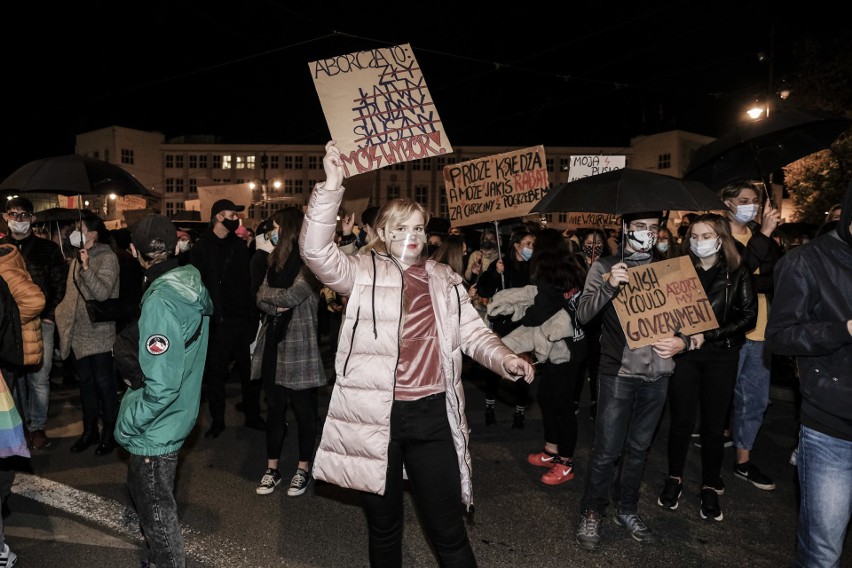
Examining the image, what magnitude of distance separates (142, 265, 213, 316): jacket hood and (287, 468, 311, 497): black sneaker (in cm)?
214

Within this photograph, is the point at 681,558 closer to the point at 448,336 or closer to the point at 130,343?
the point at 448,336

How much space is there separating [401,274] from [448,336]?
16.2 inches

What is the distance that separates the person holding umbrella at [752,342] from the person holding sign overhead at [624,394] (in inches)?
64.5

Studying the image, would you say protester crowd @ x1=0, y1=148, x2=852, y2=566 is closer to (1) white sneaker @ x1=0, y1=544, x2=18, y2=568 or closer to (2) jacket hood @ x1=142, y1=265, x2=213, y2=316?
(2) jacket hood @ x1=142, y1=265, x2=213, y2=316

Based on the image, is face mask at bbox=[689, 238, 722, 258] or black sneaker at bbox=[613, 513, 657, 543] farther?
face mask at bbox=[689, 238, 722, 258]

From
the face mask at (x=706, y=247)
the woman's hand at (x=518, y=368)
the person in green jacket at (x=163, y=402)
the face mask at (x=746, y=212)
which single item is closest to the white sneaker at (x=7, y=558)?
the person in green jacket at (x=163, y=402)

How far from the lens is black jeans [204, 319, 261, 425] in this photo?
6.53 metres

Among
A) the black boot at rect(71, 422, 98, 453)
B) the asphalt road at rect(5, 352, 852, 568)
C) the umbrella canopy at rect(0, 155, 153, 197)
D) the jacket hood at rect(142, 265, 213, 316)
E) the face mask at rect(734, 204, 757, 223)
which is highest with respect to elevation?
the umbrella canopy at rect(0, 155, 153, 197)

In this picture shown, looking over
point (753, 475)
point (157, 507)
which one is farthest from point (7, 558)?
point (753, 475)

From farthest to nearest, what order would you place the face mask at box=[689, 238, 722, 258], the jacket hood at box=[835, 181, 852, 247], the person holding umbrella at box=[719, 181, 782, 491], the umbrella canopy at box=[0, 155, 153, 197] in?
the umbrella canopy at box=[0, 155, 153, 197] < the person holding umbrella at box=[719, 181, 782, 491] < the face mask at box=[689, 238, 722, 258] < the jacket hood at box=[835, 181, 852, 247]

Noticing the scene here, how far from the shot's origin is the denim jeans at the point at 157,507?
3.23 metres

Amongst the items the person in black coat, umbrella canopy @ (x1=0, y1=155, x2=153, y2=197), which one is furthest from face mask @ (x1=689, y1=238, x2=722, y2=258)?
umbrella canopy @ (x1=0, y1=155, x2=153, y2=197)

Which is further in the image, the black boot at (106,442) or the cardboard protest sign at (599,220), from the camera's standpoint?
the cardboard protest sign at (599,220)

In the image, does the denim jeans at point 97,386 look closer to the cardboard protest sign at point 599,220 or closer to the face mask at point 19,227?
the face mask at point 19,227
